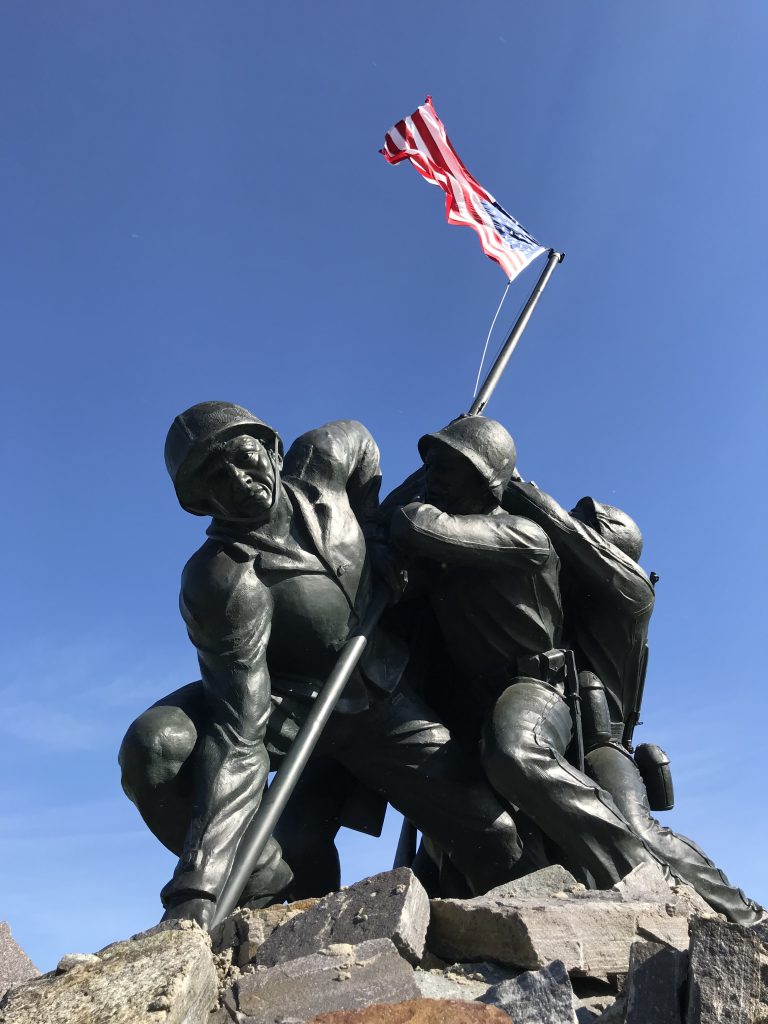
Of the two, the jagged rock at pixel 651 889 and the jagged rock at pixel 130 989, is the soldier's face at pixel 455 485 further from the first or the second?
the jagged rock at pixel 130 989

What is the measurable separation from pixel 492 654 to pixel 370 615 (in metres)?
0.67

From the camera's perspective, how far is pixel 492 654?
482 cm

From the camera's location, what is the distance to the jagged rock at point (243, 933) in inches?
120

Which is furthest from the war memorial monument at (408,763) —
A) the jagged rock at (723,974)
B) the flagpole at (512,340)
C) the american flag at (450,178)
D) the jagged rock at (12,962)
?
the american flag at (450,178)

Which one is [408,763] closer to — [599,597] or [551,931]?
[599,597]

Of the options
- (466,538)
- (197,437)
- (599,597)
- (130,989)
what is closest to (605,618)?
(599,597)

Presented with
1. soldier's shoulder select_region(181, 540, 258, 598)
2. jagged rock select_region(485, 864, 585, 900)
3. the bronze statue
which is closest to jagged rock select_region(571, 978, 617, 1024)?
jagged rock select_region(485, 864, 585, 900)

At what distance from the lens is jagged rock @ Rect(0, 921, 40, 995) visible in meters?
3.62

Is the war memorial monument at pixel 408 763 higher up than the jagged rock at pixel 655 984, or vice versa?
the war memorial monument at pixel 408 763

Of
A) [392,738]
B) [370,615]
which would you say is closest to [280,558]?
[370,615]

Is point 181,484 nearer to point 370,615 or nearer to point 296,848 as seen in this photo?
point 370,615

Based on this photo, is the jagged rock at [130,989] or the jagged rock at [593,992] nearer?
the jagged rock at [130,989]

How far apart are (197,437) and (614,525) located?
7.41 feet

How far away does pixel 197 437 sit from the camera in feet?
13.8
